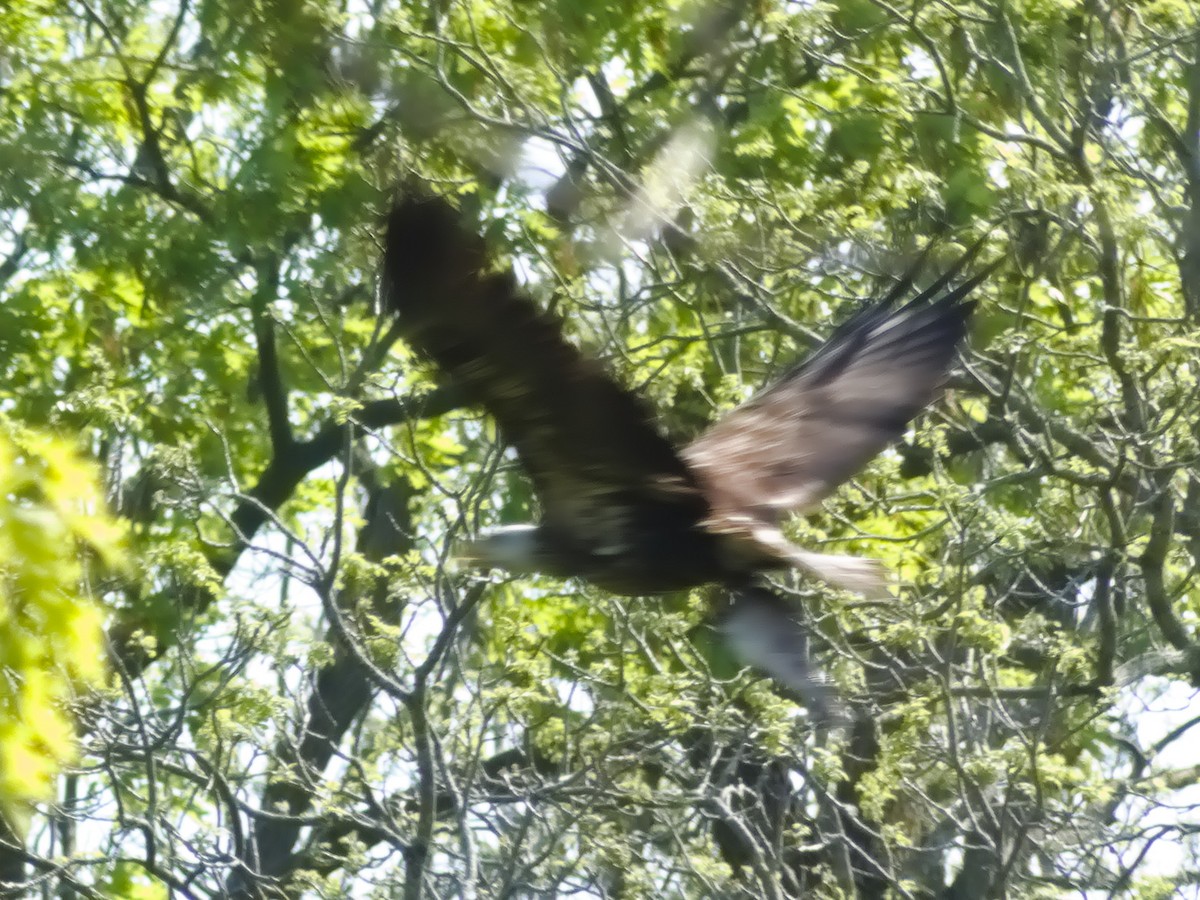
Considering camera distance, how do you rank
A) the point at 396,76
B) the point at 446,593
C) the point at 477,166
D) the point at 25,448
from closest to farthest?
the point at 25,448
the point at 396,76
the point at 477,166
the point at 446,593

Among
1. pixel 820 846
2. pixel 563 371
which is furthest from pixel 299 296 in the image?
pixel 563 371

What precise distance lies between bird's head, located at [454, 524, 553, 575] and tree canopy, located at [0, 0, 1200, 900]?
194 centimetres

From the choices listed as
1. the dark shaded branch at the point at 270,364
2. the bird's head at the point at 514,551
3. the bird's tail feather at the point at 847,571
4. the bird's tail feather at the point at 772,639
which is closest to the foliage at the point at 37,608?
the bird's head at the point at 514,551

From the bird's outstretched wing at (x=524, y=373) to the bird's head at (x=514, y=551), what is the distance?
0.45ft

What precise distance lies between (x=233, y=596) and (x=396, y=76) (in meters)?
3.78

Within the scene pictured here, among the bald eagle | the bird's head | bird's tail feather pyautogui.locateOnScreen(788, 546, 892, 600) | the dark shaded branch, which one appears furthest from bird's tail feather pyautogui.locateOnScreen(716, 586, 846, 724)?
the dark shaded branch

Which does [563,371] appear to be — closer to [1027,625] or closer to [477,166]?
[477,166]

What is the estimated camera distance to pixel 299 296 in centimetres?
831

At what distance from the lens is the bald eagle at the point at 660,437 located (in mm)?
3760

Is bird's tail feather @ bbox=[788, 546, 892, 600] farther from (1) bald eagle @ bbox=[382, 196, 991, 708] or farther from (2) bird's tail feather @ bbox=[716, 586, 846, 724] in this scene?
(2) bird's tail feather @ bbox=[716, 586, 846, 724]

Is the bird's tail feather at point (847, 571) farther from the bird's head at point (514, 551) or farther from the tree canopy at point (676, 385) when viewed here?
the tree canopy at point (676, 385)

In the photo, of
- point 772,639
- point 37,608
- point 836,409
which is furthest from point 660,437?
point 37,608

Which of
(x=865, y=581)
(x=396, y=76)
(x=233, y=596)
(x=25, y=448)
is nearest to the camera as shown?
(x=25, y=448)

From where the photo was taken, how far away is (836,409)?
5535mm
